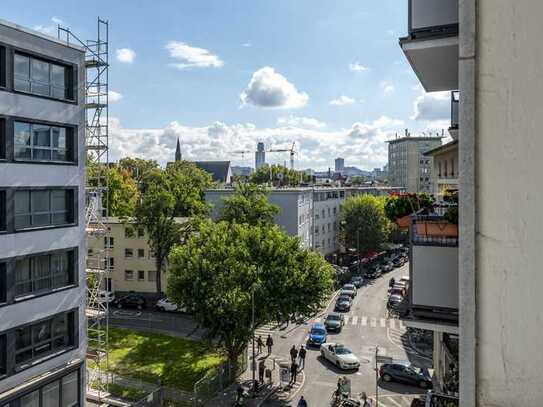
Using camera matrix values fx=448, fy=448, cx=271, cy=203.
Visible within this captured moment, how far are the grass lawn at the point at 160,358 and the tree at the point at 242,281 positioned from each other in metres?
2.67

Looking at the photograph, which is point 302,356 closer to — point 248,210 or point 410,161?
point 248,210

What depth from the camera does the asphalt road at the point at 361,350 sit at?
24038 mm

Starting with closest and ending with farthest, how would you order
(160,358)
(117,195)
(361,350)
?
1. (160,358)
2. (361,350)
3. (117,195)

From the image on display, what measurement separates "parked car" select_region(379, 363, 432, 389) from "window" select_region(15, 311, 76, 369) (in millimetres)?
16935

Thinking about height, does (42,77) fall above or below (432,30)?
above

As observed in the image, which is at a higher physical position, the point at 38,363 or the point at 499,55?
the point at 499,55

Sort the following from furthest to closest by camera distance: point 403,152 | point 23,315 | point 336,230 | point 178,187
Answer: point 403,152, point 336,230, point 178,187, point 23,315

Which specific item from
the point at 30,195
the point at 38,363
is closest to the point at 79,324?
the point at 38,363

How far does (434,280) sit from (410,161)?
145004mm

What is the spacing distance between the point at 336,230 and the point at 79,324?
5326cm

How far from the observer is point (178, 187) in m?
42.6

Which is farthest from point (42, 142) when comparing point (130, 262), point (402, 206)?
point (130, 262)

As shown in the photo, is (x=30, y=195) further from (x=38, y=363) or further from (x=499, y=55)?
(x=499, y=55)

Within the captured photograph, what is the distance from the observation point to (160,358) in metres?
28.8
